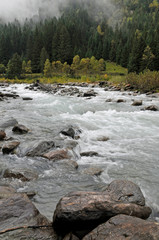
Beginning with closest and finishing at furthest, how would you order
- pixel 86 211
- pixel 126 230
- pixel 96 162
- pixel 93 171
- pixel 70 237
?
pixel 126 230 → pixel 70 237 → pixel 86 211 → pixel 93 171 → pixel 96 162

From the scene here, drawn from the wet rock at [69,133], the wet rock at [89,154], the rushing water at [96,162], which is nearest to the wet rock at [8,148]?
the rushing water at [96,162]

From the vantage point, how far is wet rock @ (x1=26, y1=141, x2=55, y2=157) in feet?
22.5

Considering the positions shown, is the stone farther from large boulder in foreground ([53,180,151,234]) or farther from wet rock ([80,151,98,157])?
wet rock ([80,151,98,157])

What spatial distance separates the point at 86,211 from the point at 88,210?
0.13 ft

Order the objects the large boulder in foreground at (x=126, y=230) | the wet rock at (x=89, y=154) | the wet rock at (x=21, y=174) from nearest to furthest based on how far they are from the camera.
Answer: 1. the large boulder in foreground at (x=126, y=230)
2. the wet rock at (x=21, y=174)
3. the wet rock at (x=89, y=154)

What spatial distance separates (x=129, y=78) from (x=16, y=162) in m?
33.1

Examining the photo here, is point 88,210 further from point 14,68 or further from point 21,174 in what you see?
point 14,68

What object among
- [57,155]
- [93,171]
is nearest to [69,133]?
[57,155]

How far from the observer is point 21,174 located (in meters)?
5.34

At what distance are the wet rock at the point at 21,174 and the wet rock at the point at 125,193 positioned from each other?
8.34 ft

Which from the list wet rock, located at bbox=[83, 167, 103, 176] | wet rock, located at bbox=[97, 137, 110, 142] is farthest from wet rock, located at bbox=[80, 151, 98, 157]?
wet rock, located at bbox=[97, 137, 110, 142]

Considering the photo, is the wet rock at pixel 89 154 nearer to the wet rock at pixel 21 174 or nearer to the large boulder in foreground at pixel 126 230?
the wet rock at pixel 21 174

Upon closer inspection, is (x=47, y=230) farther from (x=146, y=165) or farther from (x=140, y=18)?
(x=140, y=18)

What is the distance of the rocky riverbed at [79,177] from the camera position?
3020 mm
